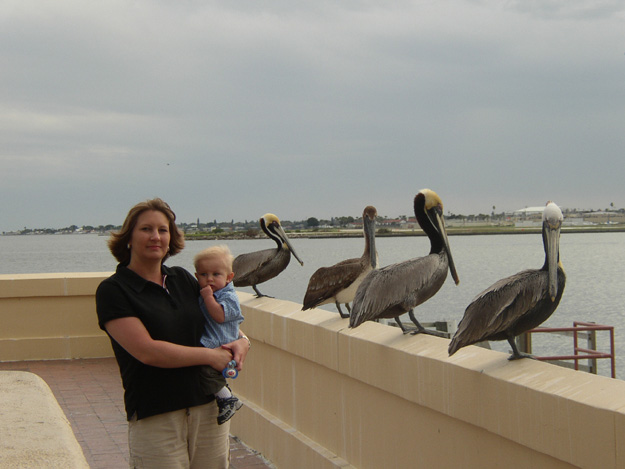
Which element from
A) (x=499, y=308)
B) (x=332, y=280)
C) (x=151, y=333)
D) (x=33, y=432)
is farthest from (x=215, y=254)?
(x=332, y=280)

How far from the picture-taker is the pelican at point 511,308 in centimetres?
346

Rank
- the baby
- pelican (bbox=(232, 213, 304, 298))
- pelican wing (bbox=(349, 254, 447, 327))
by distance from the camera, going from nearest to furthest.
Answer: the baby < pelican wing (bbox=(349, 254, 447, 327)) < pelican (bbox=(232, 213, 304, 298))

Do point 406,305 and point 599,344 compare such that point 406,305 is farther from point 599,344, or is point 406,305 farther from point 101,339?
point 599,344

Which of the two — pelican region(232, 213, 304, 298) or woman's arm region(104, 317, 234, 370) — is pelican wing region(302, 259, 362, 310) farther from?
woman's arm region(104, 317, 234, 370)

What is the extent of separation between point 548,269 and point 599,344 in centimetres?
3278

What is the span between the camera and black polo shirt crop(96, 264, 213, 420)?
297cm

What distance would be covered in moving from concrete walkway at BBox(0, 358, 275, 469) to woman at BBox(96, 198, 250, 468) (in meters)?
3.03

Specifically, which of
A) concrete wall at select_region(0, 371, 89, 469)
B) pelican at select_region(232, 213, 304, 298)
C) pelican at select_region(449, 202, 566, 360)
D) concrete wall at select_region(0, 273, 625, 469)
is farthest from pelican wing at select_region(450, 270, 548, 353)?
pelican at select_region(232, 213, 304, 298)

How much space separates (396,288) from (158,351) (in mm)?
1920

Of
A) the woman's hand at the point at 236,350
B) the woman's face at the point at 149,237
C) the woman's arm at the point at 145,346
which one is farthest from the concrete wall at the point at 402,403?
the woman's face at the point at 149,237

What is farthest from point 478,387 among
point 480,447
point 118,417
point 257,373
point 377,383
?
point 118,417

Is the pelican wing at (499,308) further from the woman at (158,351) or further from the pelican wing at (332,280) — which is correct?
the pelican wing at (332,280)

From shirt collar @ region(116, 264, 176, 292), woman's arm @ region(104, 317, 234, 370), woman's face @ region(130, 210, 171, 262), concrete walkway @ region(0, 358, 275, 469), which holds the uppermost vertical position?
woman's face @ region(130, 210, 171, 262)

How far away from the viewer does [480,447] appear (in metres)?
3.45
